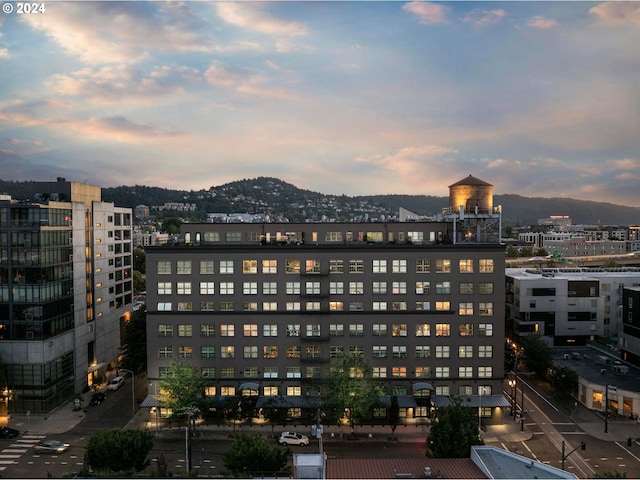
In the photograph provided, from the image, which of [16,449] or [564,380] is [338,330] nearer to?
[564,380]

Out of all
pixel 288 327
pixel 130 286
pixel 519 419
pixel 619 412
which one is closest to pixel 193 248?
pixel 288 327

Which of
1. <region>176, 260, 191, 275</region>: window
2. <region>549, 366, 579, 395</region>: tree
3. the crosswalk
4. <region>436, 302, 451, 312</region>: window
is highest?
<region>176, 260, 191, 275</region>: window

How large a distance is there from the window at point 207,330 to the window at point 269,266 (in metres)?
10.8

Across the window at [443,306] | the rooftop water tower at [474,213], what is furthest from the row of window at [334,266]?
the rooftop water tower at [474,213]

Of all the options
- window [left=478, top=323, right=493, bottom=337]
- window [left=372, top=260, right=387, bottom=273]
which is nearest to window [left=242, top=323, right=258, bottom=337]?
window [left=372, top=260, right=387, bottom=273]

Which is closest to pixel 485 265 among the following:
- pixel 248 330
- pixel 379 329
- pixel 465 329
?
pixel 465 329

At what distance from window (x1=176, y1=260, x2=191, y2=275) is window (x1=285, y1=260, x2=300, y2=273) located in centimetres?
1407

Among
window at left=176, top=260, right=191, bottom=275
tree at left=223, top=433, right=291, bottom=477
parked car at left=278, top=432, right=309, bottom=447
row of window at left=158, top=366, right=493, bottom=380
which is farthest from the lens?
window at left=176, top=260, right=191, bottom=275

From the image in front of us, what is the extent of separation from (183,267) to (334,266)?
21674 millimetres

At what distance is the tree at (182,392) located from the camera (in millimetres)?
56453

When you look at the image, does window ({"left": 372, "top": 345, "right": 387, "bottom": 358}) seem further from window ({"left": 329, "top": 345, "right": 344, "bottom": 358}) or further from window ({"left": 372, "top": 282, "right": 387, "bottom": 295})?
window ({"left": 372, "top": 282, "right": 387, "bottom": 295})

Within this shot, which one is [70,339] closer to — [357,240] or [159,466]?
[159,466]

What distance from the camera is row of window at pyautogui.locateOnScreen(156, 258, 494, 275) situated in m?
64.4

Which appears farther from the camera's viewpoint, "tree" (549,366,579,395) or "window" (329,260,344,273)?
"tree" (549,366,579,395)
